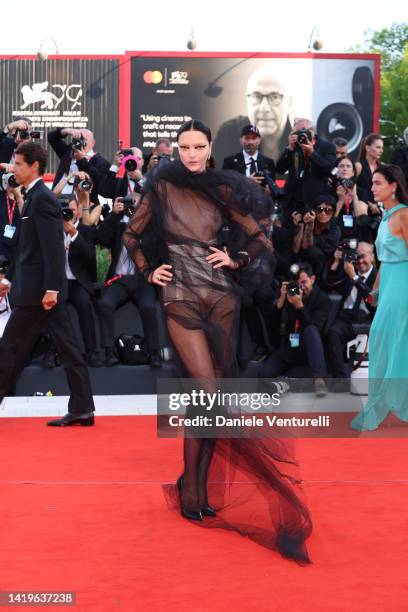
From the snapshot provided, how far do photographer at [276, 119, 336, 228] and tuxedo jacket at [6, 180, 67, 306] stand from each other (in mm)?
3692

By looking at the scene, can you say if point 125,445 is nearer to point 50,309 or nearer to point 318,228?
point 50,309

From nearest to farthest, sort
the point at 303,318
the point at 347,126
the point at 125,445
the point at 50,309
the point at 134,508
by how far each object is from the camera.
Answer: the point at 134,508 < the point at 125,445 < the point at 50,309 < the point at 303,318 < the point at 347,126

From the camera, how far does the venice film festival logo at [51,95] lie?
22.6 meters

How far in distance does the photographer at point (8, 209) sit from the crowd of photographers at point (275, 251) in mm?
12

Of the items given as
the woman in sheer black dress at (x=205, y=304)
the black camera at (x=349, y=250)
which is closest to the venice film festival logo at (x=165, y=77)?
the black camera at (x=349, y=250)

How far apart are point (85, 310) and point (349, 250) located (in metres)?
2.38

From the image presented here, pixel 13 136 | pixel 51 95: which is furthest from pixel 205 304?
pixel 51 95

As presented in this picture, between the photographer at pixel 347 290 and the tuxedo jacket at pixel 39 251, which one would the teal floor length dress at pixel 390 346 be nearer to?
the photographer at pixel 347 290

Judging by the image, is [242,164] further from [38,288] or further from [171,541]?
[171,541]

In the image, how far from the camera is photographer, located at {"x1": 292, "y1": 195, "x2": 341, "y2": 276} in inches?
396

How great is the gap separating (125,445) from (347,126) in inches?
634

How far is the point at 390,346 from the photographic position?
7508 millimetres


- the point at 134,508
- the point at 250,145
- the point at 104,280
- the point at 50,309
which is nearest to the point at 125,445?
the point at 50,309

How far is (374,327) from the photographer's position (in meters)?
7.59
